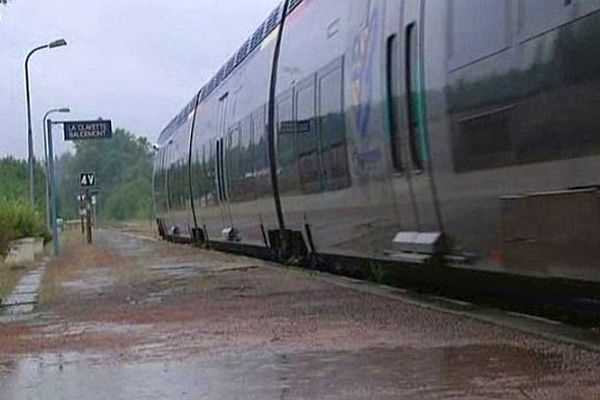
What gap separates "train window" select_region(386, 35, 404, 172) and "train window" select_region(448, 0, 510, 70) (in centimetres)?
160

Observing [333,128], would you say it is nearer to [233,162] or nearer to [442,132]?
[442,132]

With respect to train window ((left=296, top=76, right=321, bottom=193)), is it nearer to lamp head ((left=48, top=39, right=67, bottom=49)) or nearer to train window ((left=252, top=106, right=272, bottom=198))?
train window ((left=252, top=106, right=272, bottom=198))

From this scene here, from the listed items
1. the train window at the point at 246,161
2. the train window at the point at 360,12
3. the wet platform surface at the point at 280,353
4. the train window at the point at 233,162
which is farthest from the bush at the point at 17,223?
the train window at the point at 360,12

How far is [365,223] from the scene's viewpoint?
13531 mm

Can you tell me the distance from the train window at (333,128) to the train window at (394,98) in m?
2.13

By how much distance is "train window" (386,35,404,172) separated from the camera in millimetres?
11641

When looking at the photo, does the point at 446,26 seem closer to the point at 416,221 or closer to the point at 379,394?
the point at 416,221

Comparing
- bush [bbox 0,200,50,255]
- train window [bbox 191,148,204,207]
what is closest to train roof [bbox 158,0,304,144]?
train window [bbox 191,148,204,207]

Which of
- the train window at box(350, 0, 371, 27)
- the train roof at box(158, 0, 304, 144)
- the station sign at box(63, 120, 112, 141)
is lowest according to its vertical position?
the train window at box(350, 0, 371, 27)

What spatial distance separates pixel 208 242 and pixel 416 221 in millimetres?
22227

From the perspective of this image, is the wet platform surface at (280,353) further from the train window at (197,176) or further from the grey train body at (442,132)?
the train window at (197,176)

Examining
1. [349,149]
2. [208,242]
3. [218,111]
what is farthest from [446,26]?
[208,242]

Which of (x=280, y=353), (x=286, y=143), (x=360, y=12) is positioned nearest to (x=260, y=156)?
(x=286, y=143)

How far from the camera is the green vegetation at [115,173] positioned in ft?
384
